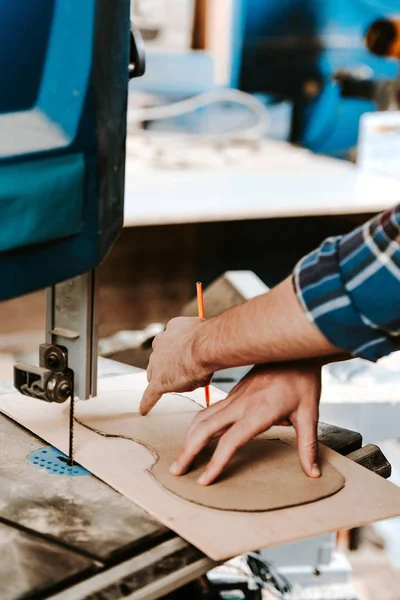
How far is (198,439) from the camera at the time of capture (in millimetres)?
950

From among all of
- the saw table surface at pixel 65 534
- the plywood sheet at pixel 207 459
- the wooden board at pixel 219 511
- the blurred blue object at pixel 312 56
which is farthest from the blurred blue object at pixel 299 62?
the saw table surface at pixel 65 534

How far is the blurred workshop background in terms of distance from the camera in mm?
2633

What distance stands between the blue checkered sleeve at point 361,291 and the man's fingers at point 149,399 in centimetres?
28

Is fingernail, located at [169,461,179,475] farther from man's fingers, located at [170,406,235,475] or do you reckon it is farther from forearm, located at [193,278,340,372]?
forearm, located at [193,278,340,372]

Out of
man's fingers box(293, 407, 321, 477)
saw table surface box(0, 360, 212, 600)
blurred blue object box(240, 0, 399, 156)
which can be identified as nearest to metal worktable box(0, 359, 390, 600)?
saw table surface box(0, 360, 212, 600)

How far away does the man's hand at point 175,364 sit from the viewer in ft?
3.19

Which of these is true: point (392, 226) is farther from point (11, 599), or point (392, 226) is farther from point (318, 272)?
point (11, 599)

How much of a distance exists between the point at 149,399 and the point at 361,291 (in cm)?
37

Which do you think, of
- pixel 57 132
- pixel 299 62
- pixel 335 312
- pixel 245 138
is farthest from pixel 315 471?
pixel 299 62

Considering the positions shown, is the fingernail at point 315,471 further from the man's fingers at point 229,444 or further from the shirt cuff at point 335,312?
the shirt cuff at point 335,312

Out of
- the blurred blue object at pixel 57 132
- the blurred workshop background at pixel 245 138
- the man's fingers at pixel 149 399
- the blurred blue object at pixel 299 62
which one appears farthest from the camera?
the blurred blue object at pixel 299 62

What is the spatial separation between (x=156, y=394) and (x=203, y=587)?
244 mm

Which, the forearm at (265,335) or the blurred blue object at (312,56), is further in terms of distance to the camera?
the blurred blue object at (312,56)

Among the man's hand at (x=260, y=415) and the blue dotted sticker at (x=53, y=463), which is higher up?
the man's hand at (x=260, y=415)
